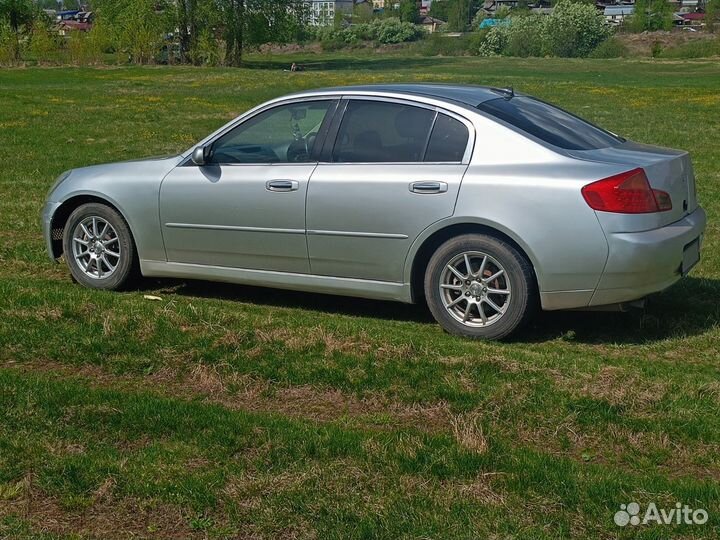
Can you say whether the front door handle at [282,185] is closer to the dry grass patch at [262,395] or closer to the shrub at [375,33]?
the dry grass patch at [262,395]

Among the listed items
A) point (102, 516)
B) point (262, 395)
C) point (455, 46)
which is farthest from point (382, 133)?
point (455, 46)

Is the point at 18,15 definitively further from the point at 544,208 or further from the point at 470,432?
the point at 470,432

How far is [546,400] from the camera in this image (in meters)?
5.24

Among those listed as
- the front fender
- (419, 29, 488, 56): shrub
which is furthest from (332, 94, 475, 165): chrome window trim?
(419, 29, 488, 56): shrub

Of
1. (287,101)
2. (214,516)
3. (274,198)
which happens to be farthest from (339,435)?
(287,101)

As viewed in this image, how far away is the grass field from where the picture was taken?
413 centimetres

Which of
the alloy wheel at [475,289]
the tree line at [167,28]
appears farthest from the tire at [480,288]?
the tree line at [167,28]

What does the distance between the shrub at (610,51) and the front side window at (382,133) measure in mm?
83493

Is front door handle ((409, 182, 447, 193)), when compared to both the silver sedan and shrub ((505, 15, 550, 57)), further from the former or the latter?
shrub ((505, 15, 550, 57))

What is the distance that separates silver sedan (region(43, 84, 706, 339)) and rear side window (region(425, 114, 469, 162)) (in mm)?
12

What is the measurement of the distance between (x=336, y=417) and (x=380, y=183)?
1.99 m

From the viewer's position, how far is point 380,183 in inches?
263

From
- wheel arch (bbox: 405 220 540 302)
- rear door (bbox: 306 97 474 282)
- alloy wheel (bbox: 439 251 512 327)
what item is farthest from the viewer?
rear door (bbox: 306 97 474 282)

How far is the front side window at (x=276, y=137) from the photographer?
7.17 metres
